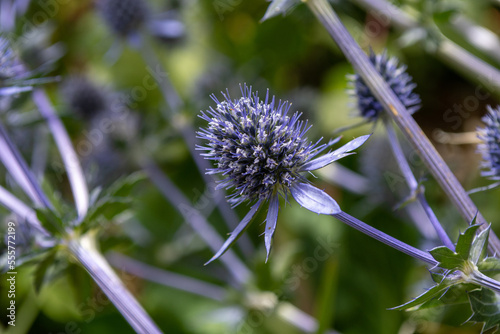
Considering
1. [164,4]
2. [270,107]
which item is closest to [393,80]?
[270,107]

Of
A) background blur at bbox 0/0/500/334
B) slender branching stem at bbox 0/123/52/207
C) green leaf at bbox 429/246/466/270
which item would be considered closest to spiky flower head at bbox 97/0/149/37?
background blur at bbox 0/0/500/334

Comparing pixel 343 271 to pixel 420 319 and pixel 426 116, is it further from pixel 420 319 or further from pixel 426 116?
pixel 426 116

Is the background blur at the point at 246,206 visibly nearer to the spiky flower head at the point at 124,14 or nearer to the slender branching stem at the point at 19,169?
the spiky flower head at the point at 124,14

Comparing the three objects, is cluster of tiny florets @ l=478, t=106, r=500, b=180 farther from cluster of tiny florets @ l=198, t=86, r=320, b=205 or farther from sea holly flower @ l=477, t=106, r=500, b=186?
cluster of tiny florets @ l=198, t=86, r=320, b=205

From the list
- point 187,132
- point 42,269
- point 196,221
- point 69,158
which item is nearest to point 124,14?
point 187,132

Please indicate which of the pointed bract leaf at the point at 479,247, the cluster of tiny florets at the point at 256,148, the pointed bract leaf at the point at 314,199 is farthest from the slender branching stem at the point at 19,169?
the pointed bract leaf at the point at 479,247

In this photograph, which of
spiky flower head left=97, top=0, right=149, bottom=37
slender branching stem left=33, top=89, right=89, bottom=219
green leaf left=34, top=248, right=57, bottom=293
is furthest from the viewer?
spiky flower head left=97, top=0, right=149, bottom=37
